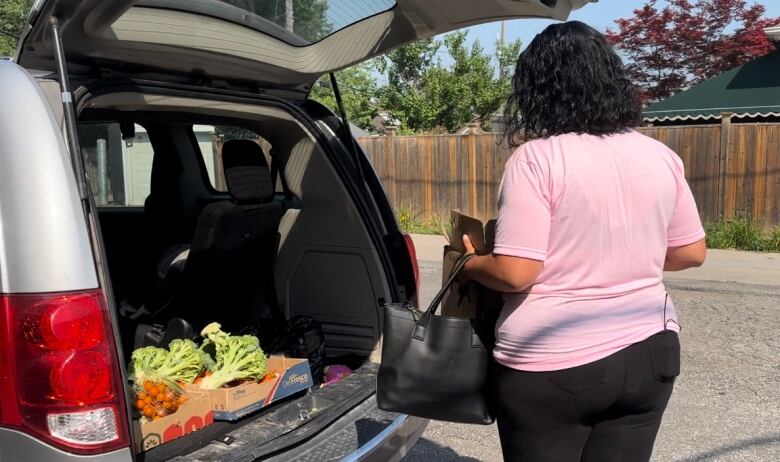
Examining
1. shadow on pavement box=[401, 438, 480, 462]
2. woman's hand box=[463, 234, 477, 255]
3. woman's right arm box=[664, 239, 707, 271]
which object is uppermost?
woman's hand box=[463, 234, 477, 255]

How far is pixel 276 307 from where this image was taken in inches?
157

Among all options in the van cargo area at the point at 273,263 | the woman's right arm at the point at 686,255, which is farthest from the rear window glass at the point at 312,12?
the woman's right arm at the point at 686,255

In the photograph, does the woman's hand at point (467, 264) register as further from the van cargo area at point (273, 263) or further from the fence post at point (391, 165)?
the fence post at point (391, 165)

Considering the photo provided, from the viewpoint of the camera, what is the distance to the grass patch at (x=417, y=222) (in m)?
13.7

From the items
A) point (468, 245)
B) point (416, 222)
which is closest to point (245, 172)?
point (468, 245)

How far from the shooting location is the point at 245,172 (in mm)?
3697

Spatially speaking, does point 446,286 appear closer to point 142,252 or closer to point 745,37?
point 142,252

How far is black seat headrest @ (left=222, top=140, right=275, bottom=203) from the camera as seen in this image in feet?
12.0

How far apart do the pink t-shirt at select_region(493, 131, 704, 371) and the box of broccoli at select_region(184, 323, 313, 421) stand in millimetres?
1240

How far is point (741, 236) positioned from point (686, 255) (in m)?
9.44

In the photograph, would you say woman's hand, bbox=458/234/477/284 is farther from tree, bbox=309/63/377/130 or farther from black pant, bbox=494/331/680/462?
tree, bbox=309/63/377/130

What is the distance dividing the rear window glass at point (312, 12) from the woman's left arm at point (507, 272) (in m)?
1.34

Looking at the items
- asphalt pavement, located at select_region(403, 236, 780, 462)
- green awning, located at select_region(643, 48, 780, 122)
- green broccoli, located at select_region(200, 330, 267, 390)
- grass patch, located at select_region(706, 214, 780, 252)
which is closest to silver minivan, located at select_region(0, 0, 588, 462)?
green broccoli, located at select_region(200, 330, 267, 390)

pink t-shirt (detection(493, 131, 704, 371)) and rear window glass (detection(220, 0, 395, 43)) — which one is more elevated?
rear window glass (detection(220, 0, 395, 43))
